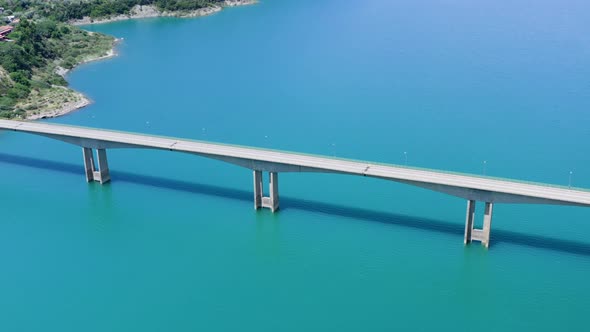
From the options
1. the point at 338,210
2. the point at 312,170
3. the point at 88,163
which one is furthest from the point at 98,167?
the point at 338,210

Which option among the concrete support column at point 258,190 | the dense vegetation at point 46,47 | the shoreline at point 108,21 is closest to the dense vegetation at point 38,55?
the dense vegetation at point 46,47

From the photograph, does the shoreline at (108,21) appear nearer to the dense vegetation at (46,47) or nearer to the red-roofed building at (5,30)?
the dense vegetation at (46,47)

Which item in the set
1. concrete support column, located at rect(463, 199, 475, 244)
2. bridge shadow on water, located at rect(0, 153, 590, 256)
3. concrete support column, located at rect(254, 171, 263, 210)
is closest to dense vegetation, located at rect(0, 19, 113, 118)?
bridge shadow on water, located at rect(0, 153, 590, 256)

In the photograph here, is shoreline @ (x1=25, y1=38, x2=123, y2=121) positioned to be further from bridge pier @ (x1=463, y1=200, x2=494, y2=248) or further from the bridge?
bridge pier @ (x1=463, y1=200, x2=494, y2=248)

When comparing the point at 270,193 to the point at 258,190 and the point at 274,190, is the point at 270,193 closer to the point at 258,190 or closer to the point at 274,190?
the point at 274,190

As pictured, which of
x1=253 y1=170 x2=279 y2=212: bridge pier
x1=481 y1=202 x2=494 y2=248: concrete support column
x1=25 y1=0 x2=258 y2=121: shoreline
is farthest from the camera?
x1=25 y1=0 x2=258 y2=121: shoreline

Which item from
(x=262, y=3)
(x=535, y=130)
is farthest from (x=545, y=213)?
(x=262, y=3)
